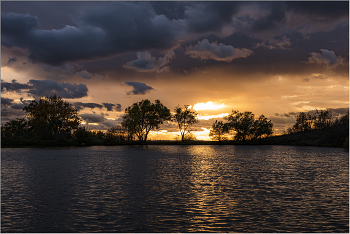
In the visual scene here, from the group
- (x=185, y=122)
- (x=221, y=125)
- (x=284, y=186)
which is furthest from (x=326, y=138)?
(x=284, y=186)

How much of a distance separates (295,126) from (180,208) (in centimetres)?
14919

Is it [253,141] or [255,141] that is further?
[255,141]

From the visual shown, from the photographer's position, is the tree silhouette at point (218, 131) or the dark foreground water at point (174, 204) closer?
the dark foreground water at point (174, 204)

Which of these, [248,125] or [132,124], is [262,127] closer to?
[248,125]

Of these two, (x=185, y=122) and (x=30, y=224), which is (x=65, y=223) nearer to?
(x=30, y=224)

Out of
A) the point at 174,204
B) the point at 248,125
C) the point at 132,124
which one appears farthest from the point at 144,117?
the point at 174,204

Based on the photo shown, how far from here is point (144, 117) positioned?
129250 millimetres

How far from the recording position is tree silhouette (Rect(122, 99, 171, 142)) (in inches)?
4966

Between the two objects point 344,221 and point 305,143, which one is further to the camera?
point 305,143

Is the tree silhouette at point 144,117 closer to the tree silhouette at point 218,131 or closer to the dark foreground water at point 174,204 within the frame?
the tree silhouette at point 218,131

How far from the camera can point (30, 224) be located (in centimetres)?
1418

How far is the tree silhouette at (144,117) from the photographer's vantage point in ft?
414

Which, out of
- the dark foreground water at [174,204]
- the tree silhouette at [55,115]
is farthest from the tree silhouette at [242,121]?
the dark foreground water at [174,204]

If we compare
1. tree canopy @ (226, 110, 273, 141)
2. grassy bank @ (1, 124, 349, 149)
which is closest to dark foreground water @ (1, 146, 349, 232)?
grassy bank @ (1, 124, 349, 149)
